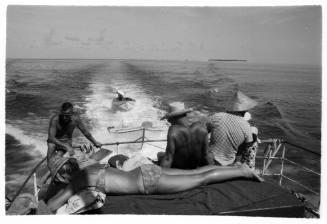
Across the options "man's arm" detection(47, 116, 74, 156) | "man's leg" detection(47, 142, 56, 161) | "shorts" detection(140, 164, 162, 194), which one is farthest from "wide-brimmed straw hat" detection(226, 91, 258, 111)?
"man's leg" detection(47, 142, 56, 161)

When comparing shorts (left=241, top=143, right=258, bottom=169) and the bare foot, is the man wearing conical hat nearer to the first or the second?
shorts (left=241, top=143, right=258, bottom=169)

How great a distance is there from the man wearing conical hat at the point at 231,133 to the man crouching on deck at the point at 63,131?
1.48 meters

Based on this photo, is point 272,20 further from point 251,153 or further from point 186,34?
point 251,153

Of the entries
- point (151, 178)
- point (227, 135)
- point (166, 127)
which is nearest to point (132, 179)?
point (151, 178)

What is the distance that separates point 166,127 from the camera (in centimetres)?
1248

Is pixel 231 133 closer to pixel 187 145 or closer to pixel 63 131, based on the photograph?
pixel 187 145

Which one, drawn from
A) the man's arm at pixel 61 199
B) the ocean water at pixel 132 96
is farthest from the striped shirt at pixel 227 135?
the ocean water at pixel 132 96

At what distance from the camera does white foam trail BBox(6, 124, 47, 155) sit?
1329 centimetres

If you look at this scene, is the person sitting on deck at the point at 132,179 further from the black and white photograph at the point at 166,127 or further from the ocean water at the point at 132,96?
the ocean water at the point at 132,96

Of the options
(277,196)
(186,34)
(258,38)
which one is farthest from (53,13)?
(258,38)

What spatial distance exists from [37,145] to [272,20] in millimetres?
11351

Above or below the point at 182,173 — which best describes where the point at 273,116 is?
below

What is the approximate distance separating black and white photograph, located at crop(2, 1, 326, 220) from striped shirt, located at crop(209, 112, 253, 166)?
12 mm

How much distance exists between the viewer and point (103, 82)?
23219 millimetres
